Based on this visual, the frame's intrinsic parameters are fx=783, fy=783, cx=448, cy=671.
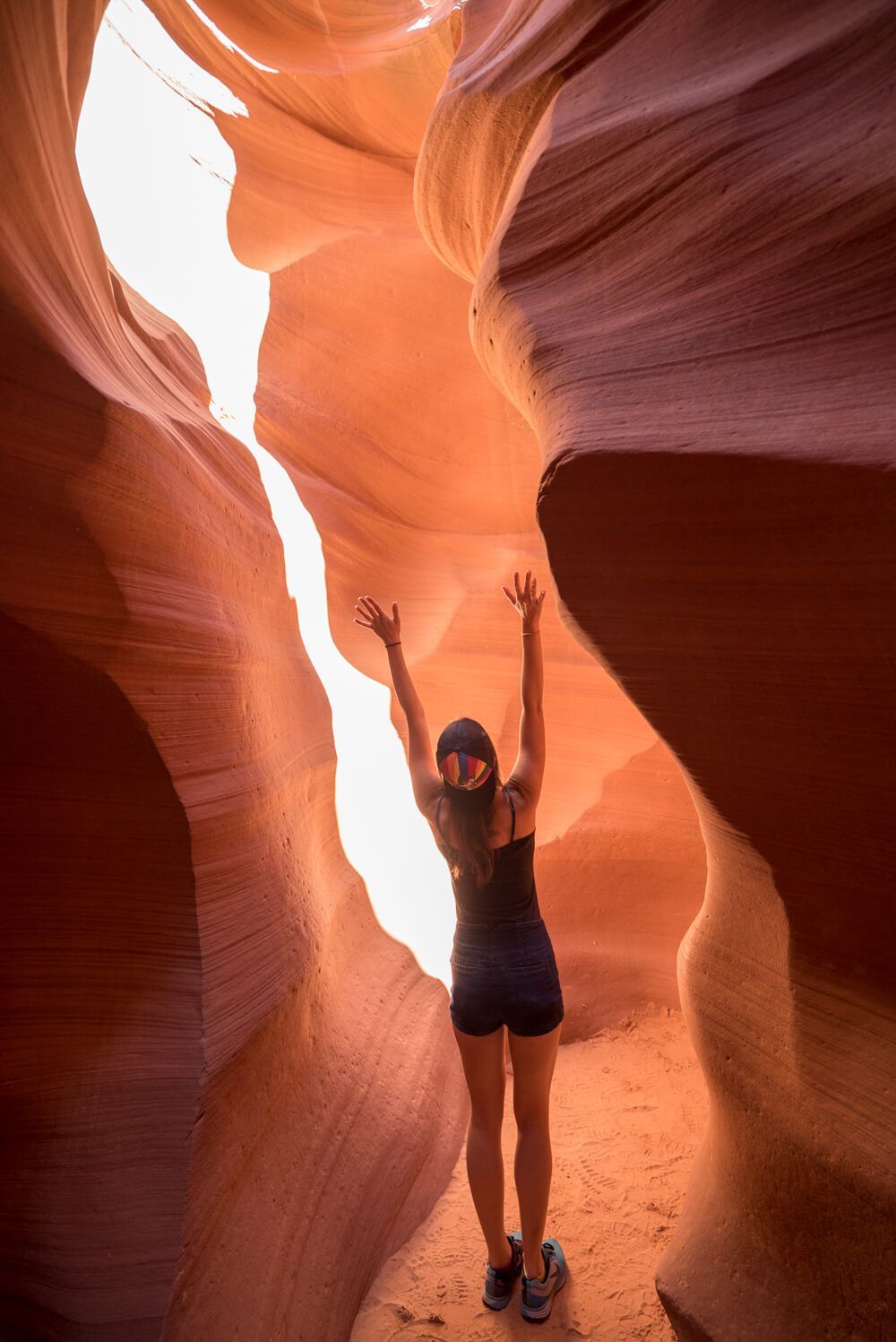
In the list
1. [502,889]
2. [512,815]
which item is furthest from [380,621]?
[502,889]

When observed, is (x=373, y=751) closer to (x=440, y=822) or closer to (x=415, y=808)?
(x=415, y=808)

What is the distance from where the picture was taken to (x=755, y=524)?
1587mm

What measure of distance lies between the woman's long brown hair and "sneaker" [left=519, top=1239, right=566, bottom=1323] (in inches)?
47.7

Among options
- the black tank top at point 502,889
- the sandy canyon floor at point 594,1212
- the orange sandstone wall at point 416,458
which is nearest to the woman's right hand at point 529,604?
the black tank top at point 502,889

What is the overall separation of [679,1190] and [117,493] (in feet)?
9.49

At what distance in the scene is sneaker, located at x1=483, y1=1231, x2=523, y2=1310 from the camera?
2.26 metres

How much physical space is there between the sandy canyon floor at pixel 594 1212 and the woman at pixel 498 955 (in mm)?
216

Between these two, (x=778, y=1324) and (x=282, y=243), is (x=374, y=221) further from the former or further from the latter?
(x=778, y=1324)

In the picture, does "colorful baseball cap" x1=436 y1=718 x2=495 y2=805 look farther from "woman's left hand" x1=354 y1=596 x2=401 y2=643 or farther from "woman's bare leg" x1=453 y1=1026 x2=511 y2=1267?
"woman's bare leg" x1=453 y1=1026 x2=511 y2=1267

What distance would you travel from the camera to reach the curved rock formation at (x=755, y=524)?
60.2 inches

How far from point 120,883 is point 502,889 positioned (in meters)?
1.05

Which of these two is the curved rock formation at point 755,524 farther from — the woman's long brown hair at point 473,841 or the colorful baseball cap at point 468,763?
the woman's long brown hair at point 473,841

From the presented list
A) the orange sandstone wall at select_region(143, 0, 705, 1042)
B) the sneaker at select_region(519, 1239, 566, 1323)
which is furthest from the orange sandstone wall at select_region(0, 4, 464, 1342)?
the orange sandstone wall at select_region(143, 0, 705, 1042)

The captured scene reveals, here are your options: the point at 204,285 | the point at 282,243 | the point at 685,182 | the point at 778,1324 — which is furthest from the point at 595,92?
the point at 778,1324
